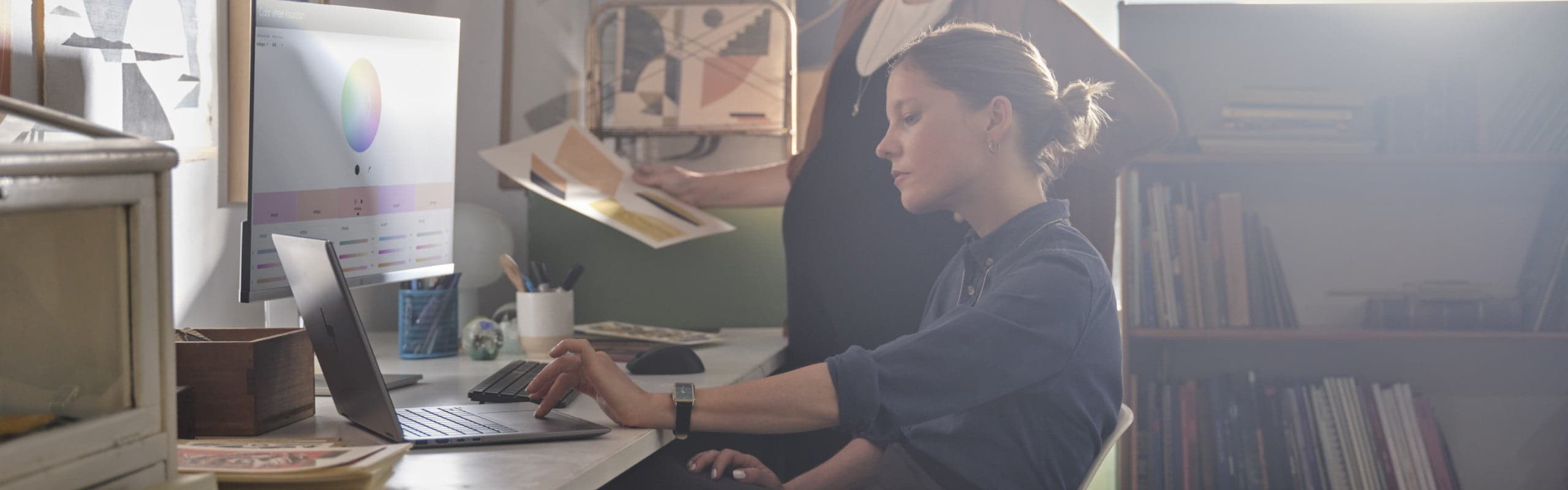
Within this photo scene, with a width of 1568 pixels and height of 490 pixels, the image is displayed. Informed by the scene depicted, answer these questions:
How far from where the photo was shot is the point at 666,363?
1.51 m

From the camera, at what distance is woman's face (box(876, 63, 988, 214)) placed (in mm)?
1550

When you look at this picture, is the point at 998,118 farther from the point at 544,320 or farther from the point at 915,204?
the point at 544,320

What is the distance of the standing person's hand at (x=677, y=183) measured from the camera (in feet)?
6.82

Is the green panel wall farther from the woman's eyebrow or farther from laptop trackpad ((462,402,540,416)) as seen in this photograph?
laptop trackpad ((462,402,540,416))

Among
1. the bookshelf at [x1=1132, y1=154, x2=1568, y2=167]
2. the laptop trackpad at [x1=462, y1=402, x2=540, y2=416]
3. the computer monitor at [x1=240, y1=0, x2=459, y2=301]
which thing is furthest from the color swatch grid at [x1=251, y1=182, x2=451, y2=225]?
the bookshelf at [x1=1132, y1=154, x2=1568, y2=167]

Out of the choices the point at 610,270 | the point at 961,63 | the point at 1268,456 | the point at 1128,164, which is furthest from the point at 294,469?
the point at 1268,456

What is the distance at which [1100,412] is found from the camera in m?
1.34

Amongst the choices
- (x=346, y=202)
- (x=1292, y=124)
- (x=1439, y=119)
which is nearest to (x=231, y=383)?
(x=346, y=202)

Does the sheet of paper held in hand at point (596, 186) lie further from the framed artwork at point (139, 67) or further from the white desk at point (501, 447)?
the framed artwork at point (139, 67)

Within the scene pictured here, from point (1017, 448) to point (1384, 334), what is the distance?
126 cm

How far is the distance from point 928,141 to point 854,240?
0.95ft

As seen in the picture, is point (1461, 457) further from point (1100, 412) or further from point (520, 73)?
point (520, 73)

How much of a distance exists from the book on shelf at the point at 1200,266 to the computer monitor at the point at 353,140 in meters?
1.34

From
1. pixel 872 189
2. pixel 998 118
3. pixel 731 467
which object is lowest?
pixel 731 467
